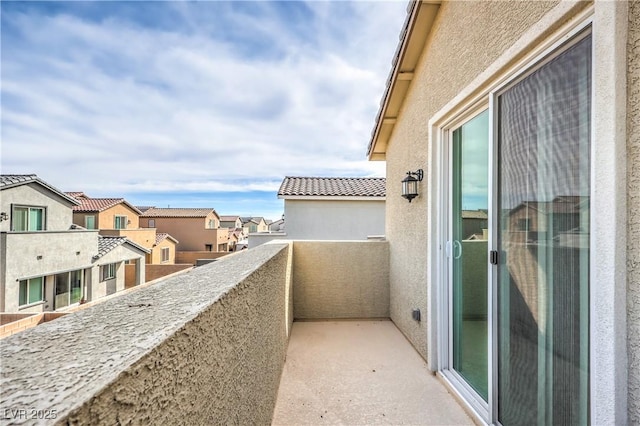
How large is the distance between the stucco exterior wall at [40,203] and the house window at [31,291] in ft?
7.09

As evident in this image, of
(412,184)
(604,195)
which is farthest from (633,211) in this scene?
(412,184)

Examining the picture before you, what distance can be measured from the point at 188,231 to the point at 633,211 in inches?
1384

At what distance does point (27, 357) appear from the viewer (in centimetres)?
67

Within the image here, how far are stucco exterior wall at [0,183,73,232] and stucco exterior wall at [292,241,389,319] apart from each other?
1179cm

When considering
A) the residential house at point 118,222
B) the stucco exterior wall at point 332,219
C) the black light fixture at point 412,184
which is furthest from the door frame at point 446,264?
the residential house at point 118,222

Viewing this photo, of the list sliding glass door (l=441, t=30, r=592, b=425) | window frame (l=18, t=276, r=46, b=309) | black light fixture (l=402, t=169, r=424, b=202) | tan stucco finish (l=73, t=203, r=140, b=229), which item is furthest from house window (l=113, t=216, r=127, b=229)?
sliding glass door (l=441, t=30, r=592, b=425)

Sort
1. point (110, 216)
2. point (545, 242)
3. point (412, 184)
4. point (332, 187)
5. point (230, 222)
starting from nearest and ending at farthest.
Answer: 1. point (545, 242)
2. point (412, 184)
3. point (332, 187)
4. point (110, 216)
5. point (230, 222)

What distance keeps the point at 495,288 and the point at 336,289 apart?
10.9 ft

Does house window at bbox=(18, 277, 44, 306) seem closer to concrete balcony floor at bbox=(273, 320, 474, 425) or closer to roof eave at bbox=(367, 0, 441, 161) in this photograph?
concrete balcony floor at bbox=(273, 320, 474, 425)

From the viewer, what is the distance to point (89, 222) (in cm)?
1936

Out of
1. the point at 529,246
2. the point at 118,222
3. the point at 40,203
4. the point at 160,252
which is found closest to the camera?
the point at 529,246

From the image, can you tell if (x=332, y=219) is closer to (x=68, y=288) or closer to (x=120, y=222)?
(x=68, y=288)

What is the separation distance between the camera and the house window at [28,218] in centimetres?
1073

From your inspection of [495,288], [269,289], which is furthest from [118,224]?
[495,288]
